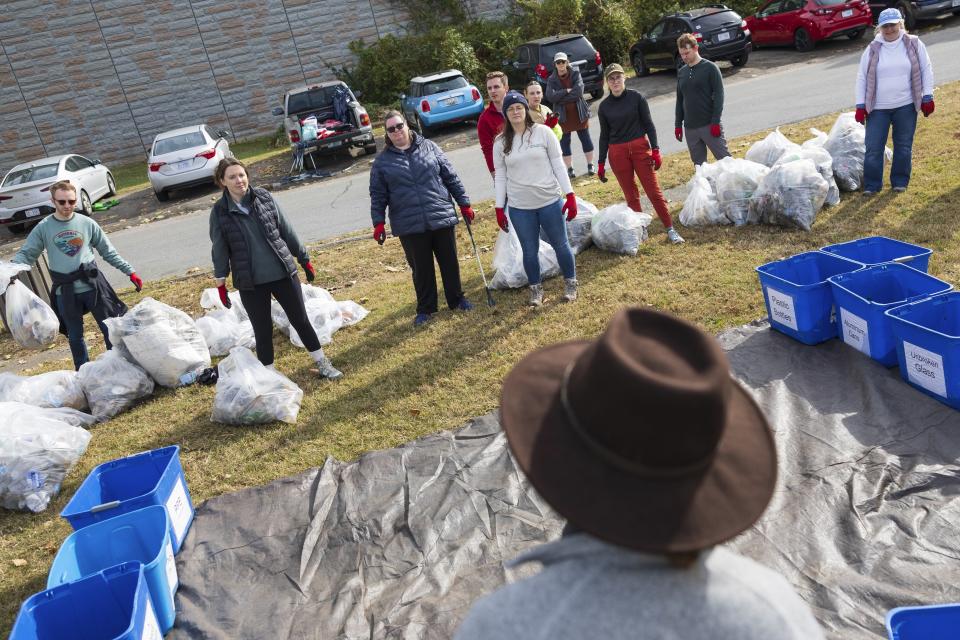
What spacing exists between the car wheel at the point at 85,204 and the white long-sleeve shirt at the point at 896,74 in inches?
584

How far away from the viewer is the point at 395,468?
15.6 feet

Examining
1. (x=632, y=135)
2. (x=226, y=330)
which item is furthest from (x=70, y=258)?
(x=632, y=135)

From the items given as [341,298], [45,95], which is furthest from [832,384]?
[45,95]

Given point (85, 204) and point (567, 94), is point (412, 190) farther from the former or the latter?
point (85, 204)

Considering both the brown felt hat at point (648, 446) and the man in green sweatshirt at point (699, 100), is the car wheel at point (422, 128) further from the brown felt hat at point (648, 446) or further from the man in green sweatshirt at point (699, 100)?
the brown felt hat at point (648, 446)

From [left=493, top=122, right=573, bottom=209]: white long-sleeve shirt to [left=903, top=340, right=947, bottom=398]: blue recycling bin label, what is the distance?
2980 millimetres

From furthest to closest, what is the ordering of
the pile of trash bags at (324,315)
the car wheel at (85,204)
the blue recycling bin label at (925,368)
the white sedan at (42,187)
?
the car wheel at (85,204), the white sedan at (42,187), the pile of trash bags at (324,315), the blue recycling bin label at (925,368)

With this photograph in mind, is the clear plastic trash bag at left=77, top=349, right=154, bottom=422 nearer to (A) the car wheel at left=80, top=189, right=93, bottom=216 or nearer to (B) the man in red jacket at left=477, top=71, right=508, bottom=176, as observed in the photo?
(B) the man in red jacket at left=477, top=71, right=508, bottom=176

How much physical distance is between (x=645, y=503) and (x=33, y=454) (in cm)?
532

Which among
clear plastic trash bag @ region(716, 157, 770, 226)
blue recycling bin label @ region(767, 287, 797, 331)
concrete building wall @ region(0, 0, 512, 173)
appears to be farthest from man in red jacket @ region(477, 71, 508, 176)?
concrete building wall @ region(0, 0, 512, 173)

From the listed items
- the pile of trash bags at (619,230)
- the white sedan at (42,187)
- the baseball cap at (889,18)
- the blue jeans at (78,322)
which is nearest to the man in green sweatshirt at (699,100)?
the pile of trash bags at (619,230)

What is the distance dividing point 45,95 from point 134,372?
19878 mm

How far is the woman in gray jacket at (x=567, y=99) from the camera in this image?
10859 mm

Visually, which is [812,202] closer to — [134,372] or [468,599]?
[468,599]
